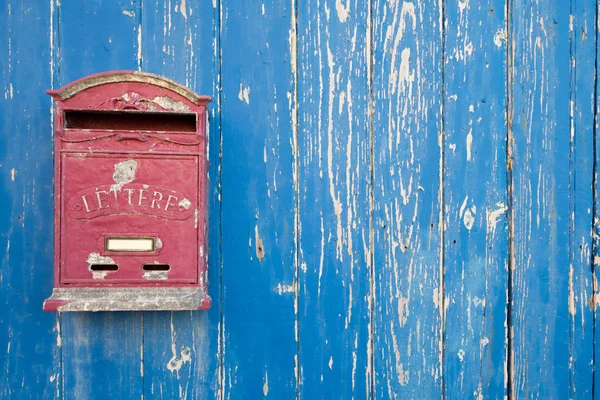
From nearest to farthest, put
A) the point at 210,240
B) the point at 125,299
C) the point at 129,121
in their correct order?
the point at 125,299
the point at 129,121
the point at 210,240

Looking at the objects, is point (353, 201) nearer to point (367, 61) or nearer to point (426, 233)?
point (426, 233)

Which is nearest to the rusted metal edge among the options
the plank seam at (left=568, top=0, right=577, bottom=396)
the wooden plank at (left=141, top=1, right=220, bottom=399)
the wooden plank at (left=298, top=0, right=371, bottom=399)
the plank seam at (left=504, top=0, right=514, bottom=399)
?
the wooden plank at (left=141, top=1, right=220, bottom=399)

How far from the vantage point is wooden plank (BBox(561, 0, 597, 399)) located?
4.24 feet

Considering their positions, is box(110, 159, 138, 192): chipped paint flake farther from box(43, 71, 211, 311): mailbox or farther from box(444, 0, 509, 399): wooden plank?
box(444, 0, 509, 399): wooden plank

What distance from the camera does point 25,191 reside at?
3.96 feet

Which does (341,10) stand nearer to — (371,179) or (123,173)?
(371,179)

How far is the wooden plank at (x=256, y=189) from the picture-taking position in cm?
125

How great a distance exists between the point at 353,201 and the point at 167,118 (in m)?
0.57

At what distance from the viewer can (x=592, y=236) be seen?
130 cm

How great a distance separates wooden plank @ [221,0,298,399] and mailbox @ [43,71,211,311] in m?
0.20

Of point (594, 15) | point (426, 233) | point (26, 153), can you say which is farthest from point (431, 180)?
point (26, 153)

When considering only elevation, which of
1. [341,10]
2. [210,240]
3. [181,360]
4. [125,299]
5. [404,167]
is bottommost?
[181,360]

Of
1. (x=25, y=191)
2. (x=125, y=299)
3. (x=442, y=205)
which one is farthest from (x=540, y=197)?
(x=25, y=191)

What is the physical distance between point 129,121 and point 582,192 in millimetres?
1328
